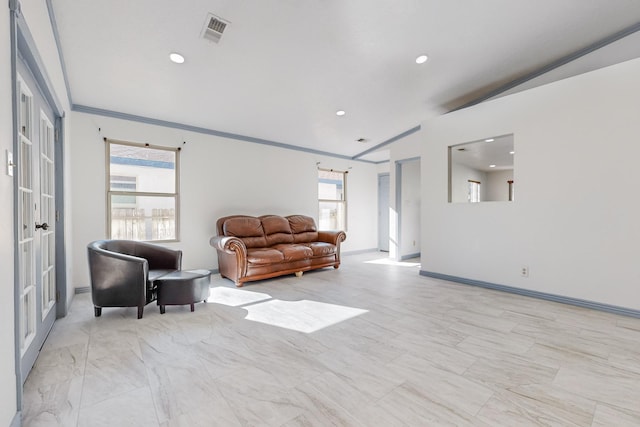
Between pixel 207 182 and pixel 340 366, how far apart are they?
12.8 ft

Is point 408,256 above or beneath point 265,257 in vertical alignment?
beneath

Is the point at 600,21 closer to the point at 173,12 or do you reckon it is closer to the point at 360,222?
the point at 173,12

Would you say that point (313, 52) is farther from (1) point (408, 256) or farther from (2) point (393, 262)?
(1) point (408, 256)

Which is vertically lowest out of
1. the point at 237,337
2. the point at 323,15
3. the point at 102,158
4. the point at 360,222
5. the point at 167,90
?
the point at 237,337

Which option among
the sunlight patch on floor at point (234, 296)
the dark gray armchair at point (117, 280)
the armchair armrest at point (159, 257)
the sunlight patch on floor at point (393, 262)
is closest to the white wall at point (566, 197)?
the sunlight patch on floor at point (393, 262)

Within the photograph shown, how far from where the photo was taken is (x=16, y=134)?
1.45 m

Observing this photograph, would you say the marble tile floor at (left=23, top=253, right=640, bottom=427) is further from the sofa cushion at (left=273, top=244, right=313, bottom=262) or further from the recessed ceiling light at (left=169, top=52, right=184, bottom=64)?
the recessed ceiling light at (left=169, top=52, right=184, bottom=64)

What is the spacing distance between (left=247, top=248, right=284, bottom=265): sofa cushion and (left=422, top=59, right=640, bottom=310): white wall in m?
2.79

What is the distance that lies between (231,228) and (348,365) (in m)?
3.24

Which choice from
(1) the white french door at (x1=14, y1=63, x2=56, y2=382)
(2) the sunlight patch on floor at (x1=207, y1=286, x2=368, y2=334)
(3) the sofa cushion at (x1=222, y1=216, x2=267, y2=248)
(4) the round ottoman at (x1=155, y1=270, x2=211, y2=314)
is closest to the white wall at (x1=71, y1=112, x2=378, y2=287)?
(3) the sofa cushion at (x1=222, y1=216, x2=267, y2=248)

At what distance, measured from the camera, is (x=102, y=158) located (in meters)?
3.97

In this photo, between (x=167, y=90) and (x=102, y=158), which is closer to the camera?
(x=167, y=90)

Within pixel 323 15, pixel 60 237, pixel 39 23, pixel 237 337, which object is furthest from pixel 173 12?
pixel 237 337

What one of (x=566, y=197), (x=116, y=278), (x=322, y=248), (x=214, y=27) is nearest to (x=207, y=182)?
(x=322, y=248)
